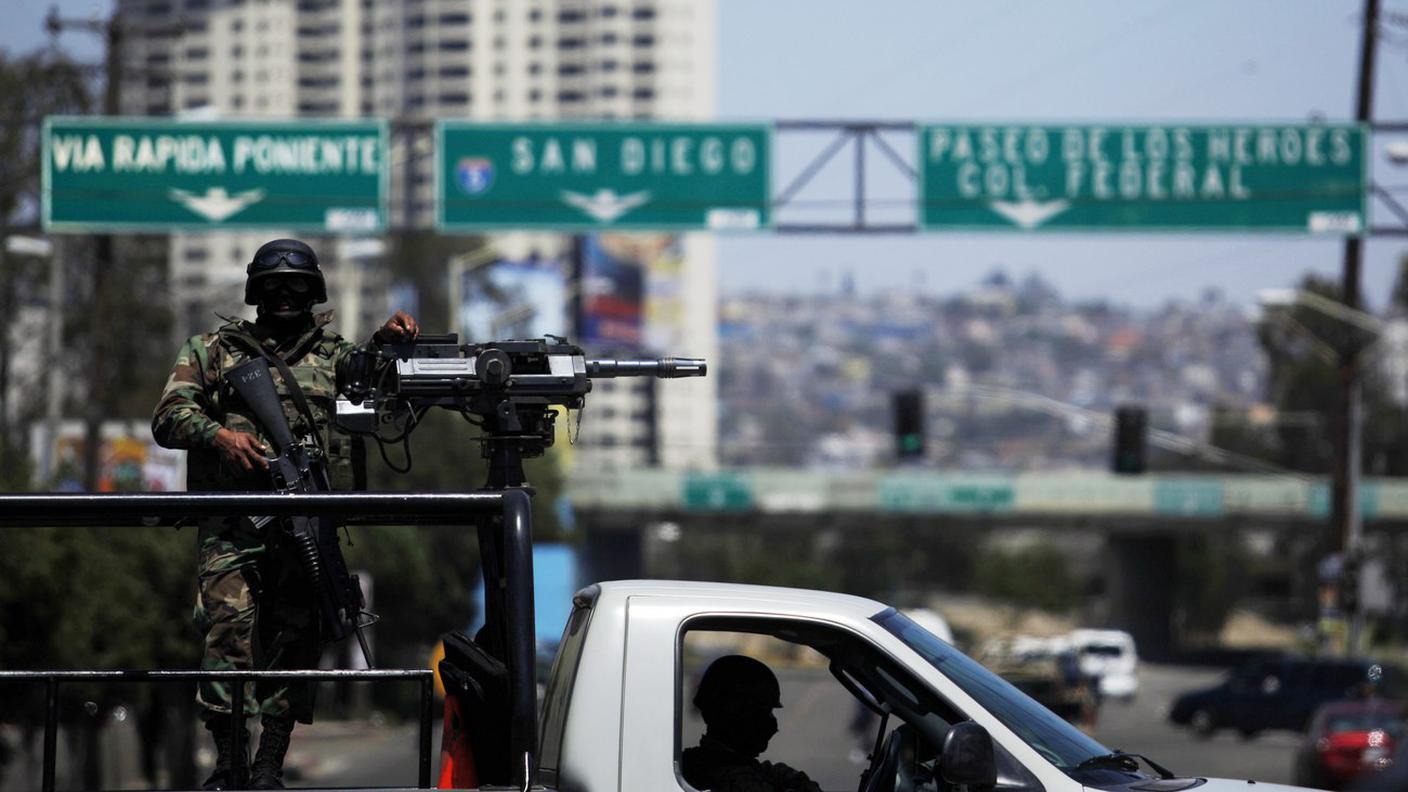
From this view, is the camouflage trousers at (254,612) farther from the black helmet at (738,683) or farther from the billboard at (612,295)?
the billboard at (612,295)

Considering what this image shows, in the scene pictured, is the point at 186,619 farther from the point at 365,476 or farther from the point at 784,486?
the point at 784,486

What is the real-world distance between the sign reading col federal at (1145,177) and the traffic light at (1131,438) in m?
10.0

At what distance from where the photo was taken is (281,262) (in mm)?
5875

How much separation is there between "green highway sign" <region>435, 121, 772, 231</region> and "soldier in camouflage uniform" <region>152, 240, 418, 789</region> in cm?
1928

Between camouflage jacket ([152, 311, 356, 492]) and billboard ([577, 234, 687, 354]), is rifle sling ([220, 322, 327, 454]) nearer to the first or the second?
camouflage jacket ([152, 311, 356, 492])


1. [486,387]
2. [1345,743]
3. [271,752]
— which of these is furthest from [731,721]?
[1345,743]

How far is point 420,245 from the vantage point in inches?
3292

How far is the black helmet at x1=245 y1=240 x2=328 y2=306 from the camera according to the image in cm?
587

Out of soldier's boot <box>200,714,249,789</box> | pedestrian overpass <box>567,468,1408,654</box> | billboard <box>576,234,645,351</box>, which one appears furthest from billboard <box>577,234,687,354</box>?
soldier's boot <box>200,714,249,789</box>

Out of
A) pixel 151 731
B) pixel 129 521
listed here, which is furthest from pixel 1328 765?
pixel 129 521

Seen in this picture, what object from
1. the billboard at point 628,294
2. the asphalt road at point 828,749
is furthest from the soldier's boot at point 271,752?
the billboard at point 628,294

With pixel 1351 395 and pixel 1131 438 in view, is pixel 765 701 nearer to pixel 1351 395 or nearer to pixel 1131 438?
pixel 1131 438

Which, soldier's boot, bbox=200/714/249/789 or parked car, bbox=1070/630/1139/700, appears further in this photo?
parked car, bbox=1070/630/1139/700

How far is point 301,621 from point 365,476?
0.64 metres
